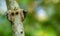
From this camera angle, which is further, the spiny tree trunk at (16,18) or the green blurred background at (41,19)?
the green blurred background at (41,19)

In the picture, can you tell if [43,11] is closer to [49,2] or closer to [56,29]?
[49,2]

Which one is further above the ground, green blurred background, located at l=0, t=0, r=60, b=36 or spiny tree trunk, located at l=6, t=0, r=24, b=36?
spiny tree trunk, located at l=6, t=0, r=24, b=36

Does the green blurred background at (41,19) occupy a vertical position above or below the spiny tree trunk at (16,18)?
below

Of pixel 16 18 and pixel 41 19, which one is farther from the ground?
pixel 16 18

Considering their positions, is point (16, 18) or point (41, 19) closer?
point (16, 18)

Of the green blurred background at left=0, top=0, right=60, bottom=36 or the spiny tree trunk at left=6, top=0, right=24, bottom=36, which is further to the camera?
the green blurred background at left=0, top=0, right=60, bottom=36

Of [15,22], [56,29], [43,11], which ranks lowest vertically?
[56,29]

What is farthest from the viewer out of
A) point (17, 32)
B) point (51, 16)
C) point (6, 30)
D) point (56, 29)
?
point (51, 16)

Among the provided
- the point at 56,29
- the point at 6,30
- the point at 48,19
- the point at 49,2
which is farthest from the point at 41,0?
the point at 6,30
